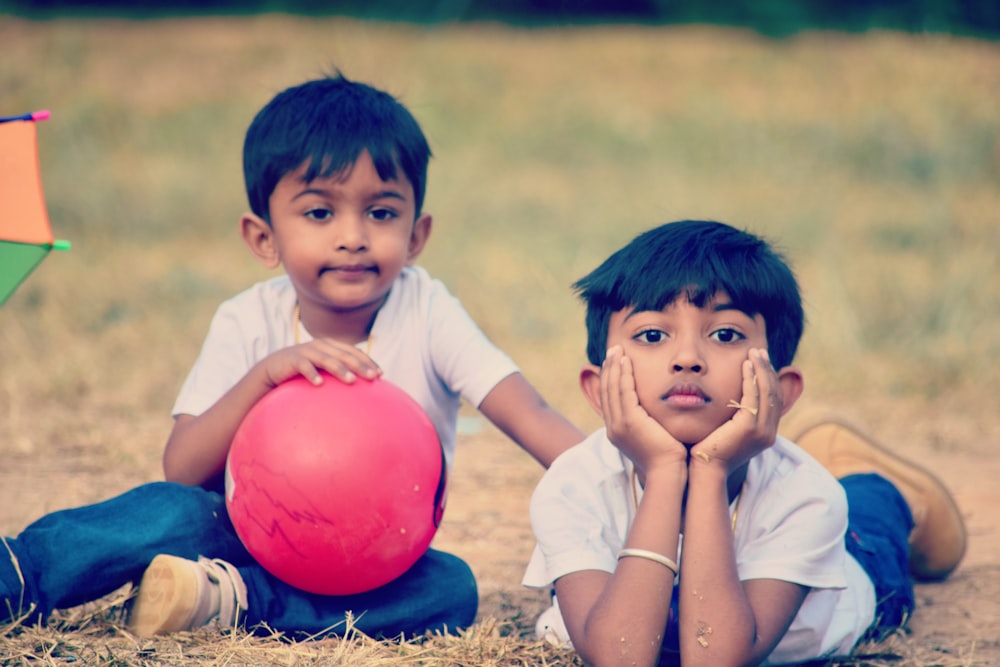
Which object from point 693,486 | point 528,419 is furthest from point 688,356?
point 528,419

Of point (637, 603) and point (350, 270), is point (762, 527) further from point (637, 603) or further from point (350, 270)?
point (350, 270)

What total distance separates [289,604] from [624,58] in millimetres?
15188

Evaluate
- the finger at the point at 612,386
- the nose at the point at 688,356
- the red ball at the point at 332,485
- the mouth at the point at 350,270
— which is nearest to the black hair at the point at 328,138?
the mouth at the point at 350,270

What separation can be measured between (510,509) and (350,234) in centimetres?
177

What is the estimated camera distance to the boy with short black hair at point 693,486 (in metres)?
2.87

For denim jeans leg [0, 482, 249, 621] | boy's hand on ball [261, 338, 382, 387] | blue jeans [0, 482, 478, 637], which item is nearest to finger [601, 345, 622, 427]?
boy's hand on ball [261, 338, 382, 387]

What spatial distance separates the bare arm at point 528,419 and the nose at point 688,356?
0.82 meters

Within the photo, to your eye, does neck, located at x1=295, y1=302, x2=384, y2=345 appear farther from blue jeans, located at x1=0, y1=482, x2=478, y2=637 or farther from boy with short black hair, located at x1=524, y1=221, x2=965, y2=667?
boy with short black hair, located at x1=524, y1=221, x2=965, y2=667

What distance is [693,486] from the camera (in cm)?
297

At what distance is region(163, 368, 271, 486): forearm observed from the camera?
11.7 feet

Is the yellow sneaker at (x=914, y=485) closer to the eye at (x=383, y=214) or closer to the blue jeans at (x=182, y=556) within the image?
the blue jeans at (x=182, y=556)

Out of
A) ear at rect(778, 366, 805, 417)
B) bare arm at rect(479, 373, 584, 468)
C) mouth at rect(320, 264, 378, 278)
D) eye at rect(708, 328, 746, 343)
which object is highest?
mouth at rect(320, 264, 378, 278)

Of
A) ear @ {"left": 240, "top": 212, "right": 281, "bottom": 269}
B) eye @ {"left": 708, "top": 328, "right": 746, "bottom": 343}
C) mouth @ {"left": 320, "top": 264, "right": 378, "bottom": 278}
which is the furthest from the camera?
ear @ {"left": 240, "top": 212, "right": 281, "bottom": 269}

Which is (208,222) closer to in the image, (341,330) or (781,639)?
(341,330)
